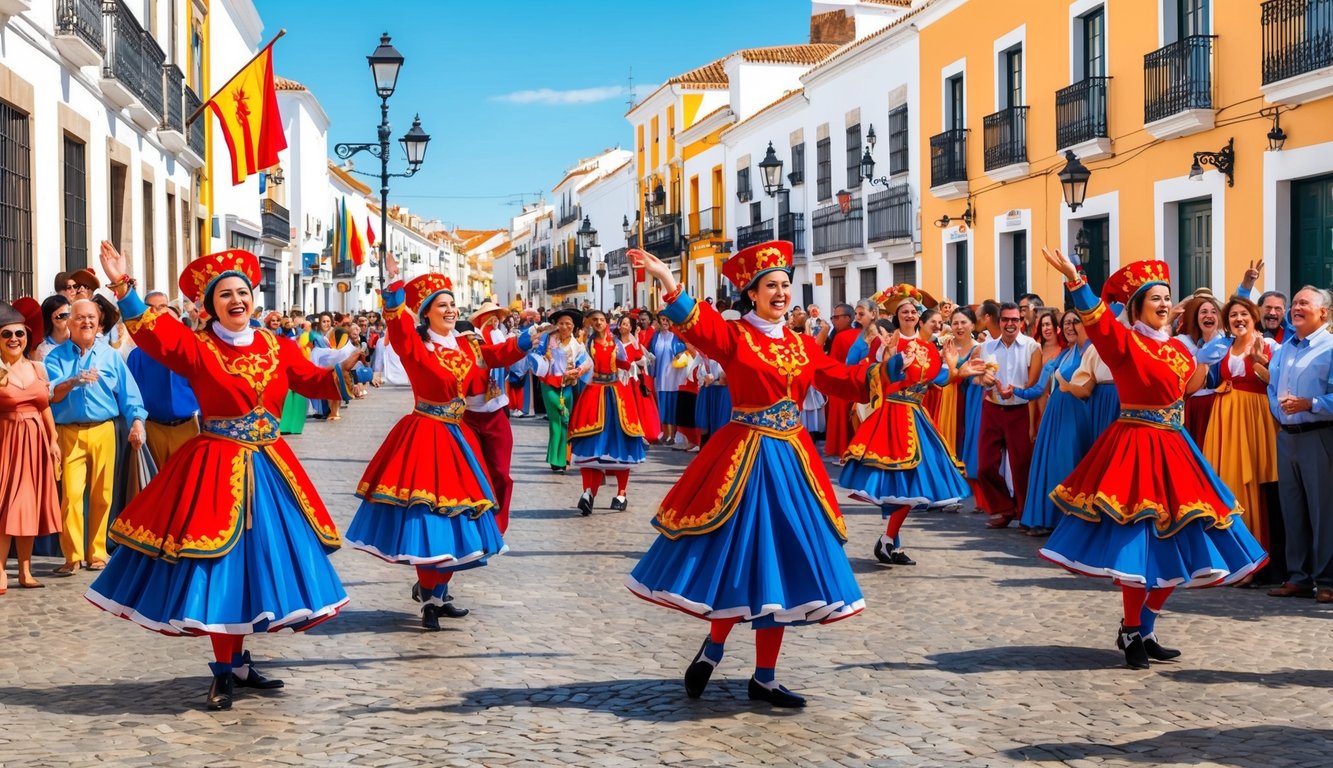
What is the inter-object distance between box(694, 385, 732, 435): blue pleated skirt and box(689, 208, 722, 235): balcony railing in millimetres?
23387

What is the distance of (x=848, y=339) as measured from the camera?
1586cm

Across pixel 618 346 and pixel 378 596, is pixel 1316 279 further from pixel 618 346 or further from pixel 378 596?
pixel 378 596

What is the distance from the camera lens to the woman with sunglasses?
337 inches

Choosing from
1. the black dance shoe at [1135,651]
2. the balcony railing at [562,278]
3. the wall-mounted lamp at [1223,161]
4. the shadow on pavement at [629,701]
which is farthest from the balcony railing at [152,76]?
the balcony railing at [562,278]

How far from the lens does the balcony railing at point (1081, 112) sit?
1858cm

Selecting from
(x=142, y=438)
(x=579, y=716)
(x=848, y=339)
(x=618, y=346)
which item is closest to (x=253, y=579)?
(x=579, y=716)

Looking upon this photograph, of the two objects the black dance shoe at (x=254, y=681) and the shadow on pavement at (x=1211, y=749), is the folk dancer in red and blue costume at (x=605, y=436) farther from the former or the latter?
the shadow on pavement at (x=1211, y=749)

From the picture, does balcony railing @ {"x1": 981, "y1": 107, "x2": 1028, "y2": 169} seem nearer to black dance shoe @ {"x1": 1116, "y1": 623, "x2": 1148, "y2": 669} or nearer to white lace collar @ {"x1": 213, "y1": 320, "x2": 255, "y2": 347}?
black dance shoe @ {"x1": 1116, "y1": 623, "x2": 1148, "y2": 669}

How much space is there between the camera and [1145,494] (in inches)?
Result: 266

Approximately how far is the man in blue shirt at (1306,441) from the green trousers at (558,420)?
794 cm

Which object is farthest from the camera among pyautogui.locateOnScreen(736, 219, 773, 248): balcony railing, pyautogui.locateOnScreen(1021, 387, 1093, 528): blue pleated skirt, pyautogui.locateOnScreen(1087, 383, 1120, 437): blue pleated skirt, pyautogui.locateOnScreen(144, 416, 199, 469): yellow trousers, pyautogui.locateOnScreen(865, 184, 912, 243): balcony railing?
pyautogui.locateOnScreen(736, 219, 773, 248): balcony railing

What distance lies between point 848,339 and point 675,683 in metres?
9.85

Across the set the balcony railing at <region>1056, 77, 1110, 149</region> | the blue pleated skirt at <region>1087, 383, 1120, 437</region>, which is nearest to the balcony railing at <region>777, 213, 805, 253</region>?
the balcony railing at <region>1056, 77, 1110, 149</region>

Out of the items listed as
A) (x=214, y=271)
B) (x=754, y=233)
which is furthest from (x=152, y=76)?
(x=754, y=233)
